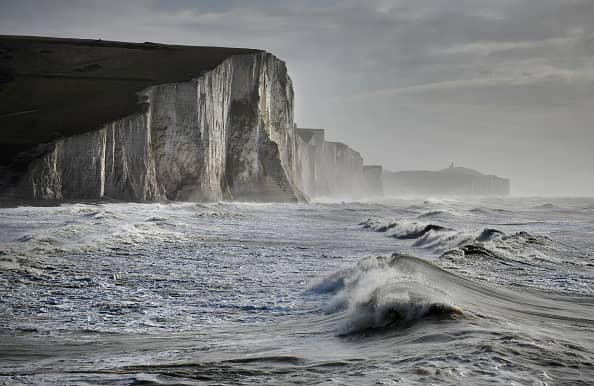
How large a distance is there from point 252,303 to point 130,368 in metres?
3.64

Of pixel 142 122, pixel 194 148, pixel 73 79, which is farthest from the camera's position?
pixel 73 79

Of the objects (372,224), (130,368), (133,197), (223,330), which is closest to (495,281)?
(223,330)

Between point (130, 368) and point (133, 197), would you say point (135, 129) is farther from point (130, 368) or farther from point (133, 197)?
point (130, 368)

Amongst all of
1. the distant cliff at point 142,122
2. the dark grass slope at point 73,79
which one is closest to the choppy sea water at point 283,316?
the distant cliff at point 142,122

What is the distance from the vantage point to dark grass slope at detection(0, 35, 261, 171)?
37006 millimetres

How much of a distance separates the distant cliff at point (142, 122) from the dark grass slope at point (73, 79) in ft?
0.30

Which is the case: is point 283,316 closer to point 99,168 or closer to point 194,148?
point 99,168

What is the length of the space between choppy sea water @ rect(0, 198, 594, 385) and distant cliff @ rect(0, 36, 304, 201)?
65.4ft

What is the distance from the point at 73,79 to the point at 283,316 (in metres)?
47.7

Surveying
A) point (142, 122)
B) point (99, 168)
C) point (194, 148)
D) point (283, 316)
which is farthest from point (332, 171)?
point (283, 316)

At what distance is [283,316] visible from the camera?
8102mm

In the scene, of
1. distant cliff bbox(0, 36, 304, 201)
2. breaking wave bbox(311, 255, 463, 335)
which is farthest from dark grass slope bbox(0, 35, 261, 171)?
breaking wave bbox(311, 255, 463, 335)

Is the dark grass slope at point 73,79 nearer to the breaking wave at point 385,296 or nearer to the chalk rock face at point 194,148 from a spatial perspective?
the chalk rock face at point 194,148

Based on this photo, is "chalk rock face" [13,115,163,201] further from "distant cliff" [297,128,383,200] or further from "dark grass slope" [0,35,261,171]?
"distant cliff" [297,128,383,200]
